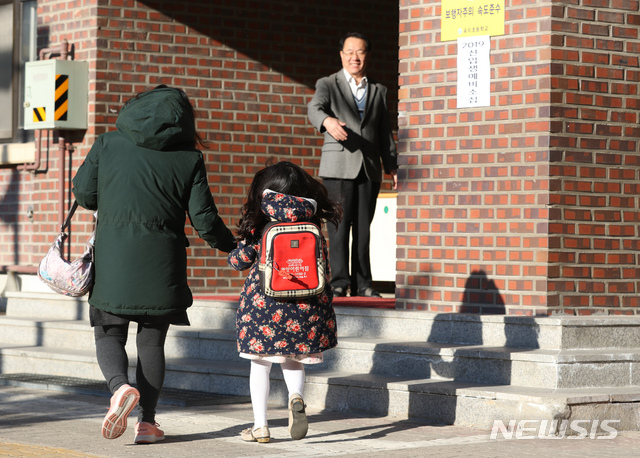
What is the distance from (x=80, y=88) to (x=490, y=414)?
16.9 ft

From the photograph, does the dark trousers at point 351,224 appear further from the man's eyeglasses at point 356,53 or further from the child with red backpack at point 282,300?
the child with red backpack at point 282,300

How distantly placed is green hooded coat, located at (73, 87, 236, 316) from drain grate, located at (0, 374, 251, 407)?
167 centimetres

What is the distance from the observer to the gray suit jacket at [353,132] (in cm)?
945

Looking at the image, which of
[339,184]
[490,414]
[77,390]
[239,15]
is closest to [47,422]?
[77,390]

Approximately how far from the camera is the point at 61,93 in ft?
33.6

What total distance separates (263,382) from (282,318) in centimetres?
39

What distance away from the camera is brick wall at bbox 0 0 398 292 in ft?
34.2

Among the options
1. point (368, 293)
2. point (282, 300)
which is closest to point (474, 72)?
point (282, 300)

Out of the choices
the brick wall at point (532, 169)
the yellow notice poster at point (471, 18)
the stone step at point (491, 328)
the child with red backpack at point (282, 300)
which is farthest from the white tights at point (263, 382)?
the yellow notice poster at point (471, 18)

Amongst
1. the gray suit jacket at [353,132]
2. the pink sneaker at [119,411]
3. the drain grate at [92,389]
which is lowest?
the drain grate at [92,389]

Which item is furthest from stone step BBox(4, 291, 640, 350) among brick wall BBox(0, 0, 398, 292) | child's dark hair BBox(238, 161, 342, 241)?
brick wall BBox(0, 0, 398, 292)

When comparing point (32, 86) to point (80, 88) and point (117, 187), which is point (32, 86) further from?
point (117, 187)

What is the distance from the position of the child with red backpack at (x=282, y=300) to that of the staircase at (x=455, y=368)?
1.01 meters

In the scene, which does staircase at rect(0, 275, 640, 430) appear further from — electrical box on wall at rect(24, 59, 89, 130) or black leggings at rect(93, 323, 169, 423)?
electrical box on wall at rect(24, 59, 89, 130)
